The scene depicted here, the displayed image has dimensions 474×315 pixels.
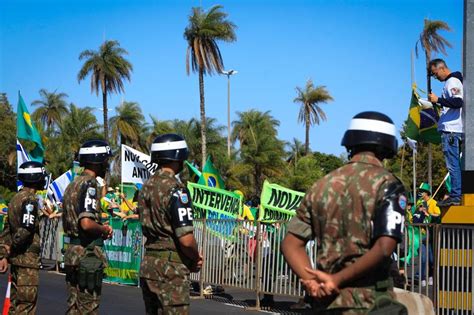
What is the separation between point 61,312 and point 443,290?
19.2 ft

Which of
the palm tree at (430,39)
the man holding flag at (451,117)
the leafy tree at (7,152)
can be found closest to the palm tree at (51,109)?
the leafy tree at (7,152)

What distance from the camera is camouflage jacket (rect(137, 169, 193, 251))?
634cm

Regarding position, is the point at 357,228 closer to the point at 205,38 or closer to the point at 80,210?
the point at 80,210

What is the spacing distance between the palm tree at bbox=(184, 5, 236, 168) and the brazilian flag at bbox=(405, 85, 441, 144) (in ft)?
114

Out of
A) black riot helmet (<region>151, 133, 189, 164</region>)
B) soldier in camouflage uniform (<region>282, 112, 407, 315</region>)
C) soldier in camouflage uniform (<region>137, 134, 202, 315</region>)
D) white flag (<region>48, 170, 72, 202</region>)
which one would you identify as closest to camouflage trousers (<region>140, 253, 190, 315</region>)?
soldier in camouflage uniform (<region>137, 134, 202, 315</region>)

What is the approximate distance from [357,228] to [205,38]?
4460cm

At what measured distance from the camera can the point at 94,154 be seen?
764 centimetres

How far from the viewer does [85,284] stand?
7.60 meters

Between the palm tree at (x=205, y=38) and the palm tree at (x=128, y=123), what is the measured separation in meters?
19.2

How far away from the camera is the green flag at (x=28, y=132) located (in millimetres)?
20797

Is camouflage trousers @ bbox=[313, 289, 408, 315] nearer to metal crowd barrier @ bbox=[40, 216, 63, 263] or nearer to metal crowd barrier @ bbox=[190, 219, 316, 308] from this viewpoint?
metal crowd barrier @ bbox=[190, 219, 316, 308]

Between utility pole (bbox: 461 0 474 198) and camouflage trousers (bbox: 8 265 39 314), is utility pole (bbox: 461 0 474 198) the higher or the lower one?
the higher one

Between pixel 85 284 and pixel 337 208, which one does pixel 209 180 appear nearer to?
pixel 85 284

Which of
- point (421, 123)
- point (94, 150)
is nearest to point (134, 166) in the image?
point (421, 123)
